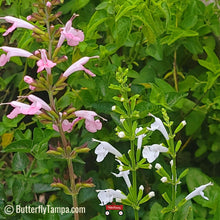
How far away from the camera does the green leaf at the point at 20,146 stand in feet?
4.03

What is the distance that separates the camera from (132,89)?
137 centimetres

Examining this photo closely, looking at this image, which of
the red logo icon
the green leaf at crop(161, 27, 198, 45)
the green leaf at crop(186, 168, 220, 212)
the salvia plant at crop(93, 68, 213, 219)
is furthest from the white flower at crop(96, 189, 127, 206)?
the green leaf at crop(161, 27, 198, 45)

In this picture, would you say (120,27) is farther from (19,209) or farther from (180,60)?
(19,209)

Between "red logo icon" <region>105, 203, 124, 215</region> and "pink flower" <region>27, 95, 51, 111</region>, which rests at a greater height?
"pink flower" <region>27, 95, 51, 111</region>

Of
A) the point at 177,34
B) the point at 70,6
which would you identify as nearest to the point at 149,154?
the point at 177,34

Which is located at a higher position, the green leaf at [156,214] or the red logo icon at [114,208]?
the green leaf at [156,214]

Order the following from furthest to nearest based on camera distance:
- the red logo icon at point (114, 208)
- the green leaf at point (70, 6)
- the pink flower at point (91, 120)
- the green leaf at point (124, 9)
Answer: the green leaf at point (70, 6)
the red logo icon at point (114, 208)
the green leaf at point (124, 9)
the pink flower at point (91, 120)

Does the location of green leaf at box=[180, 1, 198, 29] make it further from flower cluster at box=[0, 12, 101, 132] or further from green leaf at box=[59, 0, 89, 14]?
flower cluster at box=[0, 12, 101, 132]

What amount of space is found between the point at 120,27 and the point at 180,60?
0.46 meters

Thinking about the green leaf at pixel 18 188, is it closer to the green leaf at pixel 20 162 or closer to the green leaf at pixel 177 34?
the green leaf at pixel 20 162

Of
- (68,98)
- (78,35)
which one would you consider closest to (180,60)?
(68,98)

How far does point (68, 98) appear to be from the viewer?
4.26 ft

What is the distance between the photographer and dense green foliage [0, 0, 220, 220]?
127cm

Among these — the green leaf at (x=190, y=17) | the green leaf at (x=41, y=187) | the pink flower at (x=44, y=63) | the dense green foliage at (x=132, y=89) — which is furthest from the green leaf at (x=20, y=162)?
the green leaf at (x=190, y=17)
